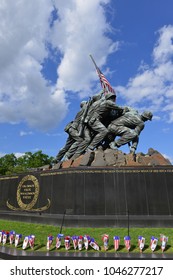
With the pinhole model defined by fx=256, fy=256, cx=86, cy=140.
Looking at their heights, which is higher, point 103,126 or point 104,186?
point 103,126

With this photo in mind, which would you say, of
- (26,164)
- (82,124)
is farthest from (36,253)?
(26,164)

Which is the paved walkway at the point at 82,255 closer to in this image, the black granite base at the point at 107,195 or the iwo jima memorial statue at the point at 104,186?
the iwo jima memorial statue at the point at 104,186

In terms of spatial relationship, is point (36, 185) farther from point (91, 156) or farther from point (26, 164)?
point (26, 164)

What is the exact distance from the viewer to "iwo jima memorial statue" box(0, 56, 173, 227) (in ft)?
35.0

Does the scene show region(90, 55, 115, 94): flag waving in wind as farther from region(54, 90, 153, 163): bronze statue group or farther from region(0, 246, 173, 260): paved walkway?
region(0, 246, 173, 260): paved walkway

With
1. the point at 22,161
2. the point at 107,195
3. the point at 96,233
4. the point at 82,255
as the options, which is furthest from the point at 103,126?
the point at 22,161

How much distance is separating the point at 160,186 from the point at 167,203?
2.47ft

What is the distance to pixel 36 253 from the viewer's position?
6.43 m

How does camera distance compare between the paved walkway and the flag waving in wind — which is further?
the flag waving in wind

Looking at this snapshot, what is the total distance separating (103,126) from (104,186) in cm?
460

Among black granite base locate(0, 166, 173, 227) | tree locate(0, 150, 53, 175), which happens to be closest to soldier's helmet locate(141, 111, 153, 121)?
black granite base locate(0, 166, 173, 227)

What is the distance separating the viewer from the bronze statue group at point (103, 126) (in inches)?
573

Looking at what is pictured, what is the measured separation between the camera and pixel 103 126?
1480cm

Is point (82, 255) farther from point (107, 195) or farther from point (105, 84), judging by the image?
point (105, 84)
